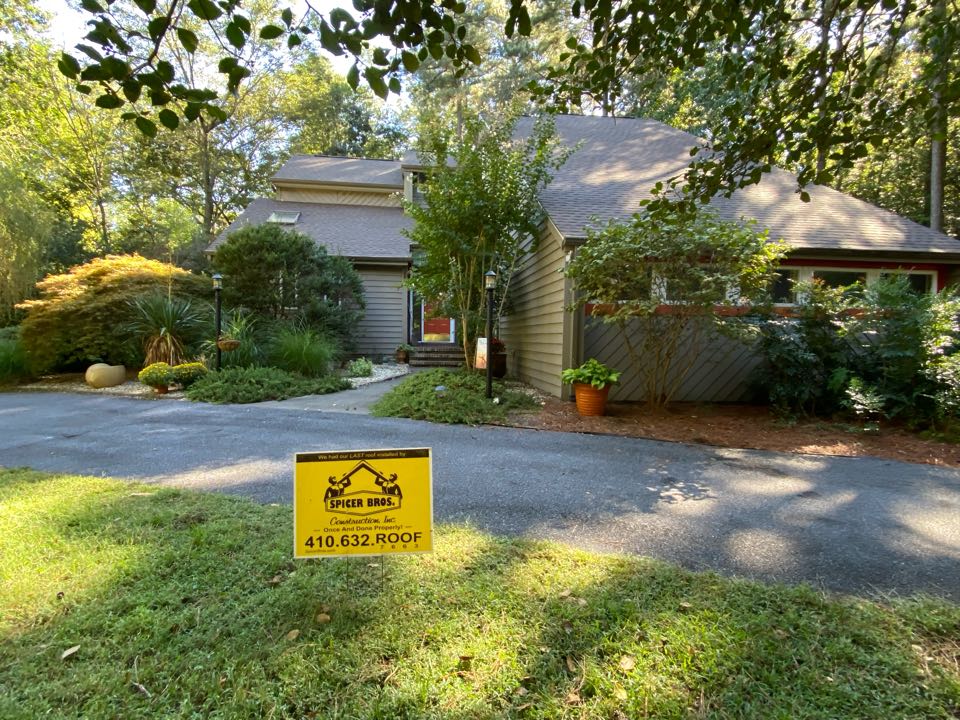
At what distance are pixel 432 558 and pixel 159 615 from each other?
1265mm

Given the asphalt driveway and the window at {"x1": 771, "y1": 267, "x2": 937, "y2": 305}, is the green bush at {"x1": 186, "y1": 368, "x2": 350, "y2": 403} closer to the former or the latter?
the asphalt driveway

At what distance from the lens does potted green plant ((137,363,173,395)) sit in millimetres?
8156

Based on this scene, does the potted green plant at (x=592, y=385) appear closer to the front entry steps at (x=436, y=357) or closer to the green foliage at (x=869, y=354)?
the green foliage at (x=869, y=354)

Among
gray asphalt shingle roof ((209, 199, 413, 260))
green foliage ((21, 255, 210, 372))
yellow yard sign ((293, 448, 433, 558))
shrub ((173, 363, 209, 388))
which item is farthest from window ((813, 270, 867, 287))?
green foliage ((21, 255, 210, 372))

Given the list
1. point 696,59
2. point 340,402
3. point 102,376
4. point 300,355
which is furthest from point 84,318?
point 696,59

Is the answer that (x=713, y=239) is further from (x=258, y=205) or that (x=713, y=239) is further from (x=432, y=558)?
(x=258, y=205)

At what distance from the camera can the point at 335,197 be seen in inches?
649

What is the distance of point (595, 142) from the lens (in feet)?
37.9

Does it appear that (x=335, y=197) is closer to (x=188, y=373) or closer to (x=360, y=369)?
(x=360, y=369)

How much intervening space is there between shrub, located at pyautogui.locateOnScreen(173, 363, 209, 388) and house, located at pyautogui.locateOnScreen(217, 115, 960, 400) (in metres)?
4.29

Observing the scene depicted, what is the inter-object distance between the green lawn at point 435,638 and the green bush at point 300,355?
22.4 feet

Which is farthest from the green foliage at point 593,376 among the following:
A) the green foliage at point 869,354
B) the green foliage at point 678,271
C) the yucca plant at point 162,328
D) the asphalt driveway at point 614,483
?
the yucca plant at point 162,328

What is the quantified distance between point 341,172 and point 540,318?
11510 mm

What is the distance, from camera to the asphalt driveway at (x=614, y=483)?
112 inches
